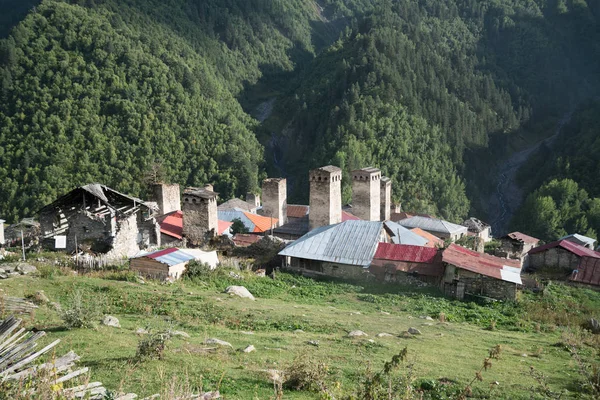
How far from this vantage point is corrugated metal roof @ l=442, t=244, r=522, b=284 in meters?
21.3

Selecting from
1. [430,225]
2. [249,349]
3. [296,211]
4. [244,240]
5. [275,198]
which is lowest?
[430,225]

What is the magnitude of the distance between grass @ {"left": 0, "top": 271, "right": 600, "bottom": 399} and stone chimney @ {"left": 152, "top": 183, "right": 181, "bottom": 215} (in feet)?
43.3

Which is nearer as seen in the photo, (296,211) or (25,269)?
(25,269)

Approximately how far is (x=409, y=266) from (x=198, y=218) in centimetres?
1074

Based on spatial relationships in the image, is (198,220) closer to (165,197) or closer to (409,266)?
(165,197)

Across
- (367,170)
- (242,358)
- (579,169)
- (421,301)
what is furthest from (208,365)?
(579,169)

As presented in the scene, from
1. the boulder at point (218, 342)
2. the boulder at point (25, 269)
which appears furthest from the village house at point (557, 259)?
the boulder at point (25, 269)

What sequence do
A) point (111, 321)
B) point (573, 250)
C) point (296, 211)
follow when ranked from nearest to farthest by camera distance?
point (111, 321), point (573, 250), point (296, 211)

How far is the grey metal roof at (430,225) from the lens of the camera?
41125mm

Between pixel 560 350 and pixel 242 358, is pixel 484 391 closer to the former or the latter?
pixel 242 358

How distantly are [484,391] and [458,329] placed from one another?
648 cm

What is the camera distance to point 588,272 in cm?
2636

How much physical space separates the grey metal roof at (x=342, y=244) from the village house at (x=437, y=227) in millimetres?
15873

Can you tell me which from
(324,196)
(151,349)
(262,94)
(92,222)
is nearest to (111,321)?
(151,349)
